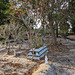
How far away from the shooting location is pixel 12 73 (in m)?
4.48

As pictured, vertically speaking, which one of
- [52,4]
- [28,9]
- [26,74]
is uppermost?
[52,4]

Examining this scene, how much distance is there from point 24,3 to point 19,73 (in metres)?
6.27

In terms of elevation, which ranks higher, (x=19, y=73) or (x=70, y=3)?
(x=70, y=3)

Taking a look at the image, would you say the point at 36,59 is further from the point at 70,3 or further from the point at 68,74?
the point at 70,3

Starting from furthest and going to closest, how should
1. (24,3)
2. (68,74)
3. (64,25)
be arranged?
(64,25), (24,3), (68,74)

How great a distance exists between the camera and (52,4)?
11852 mm

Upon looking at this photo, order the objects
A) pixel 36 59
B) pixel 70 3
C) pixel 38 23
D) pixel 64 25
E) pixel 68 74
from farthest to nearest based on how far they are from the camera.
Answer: pixel 64 25 → pixel 70 3 → pixel 38 23 → pixel 36 59 → pixel 68 74

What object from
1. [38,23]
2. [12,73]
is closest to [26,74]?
[12,73]

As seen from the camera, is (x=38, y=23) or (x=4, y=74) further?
(x=38, y=23)

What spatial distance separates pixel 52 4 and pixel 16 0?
5881 millimetres

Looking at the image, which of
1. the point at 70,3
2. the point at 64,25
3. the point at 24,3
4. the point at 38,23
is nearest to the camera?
the point at 38,23

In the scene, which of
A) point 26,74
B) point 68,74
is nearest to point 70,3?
point 68,74

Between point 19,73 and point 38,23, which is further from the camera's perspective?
point 38,23

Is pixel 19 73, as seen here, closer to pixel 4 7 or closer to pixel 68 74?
pixel 68 74
